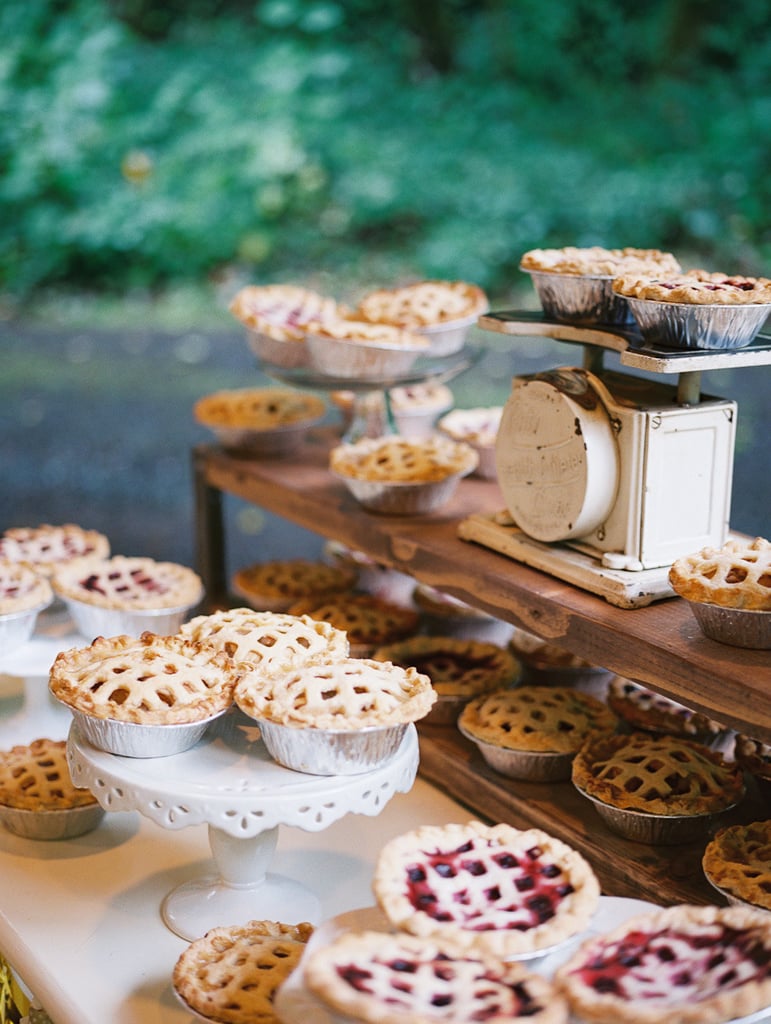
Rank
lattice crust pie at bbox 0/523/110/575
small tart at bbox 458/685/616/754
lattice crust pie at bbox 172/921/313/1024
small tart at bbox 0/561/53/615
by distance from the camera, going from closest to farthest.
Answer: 1. lattice crust pie at bbox 172/921/313/1024
2. small tart at bbox 458/685/616/754
3. small tart at bbox 0/561/53/615
4. lattice crust pie at bbox 0/523/110/575

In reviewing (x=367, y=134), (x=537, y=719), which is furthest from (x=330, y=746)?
(x=367, y=134)

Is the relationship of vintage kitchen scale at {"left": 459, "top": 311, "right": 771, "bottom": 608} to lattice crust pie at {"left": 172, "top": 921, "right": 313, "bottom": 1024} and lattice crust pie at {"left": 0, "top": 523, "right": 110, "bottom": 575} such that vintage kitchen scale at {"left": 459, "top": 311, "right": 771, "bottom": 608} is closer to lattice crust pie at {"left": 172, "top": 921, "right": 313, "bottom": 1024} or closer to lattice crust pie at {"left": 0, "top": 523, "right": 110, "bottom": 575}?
lattice crust pie at {"left": 172, "top": 921, "right": 313, "bottom": 1024}

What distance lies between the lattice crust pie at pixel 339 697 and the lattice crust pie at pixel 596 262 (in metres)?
0.86

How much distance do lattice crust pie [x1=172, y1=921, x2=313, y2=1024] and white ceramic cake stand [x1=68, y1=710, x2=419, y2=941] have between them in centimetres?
15

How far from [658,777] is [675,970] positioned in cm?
79

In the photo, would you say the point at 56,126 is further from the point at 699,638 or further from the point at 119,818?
the point at 699,638

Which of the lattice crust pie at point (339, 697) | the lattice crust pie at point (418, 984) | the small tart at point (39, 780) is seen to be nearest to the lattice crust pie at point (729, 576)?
the lattice crust pie at point (339, 697)

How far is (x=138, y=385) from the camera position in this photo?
6410mm

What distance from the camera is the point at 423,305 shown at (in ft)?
10.3

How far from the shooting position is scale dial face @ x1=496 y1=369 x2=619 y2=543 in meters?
2.24

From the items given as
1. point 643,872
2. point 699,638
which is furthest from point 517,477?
point 643,872

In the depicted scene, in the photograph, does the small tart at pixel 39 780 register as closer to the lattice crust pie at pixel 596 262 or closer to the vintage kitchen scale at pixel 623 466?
the vintage kitchen scale at pixel 623 466

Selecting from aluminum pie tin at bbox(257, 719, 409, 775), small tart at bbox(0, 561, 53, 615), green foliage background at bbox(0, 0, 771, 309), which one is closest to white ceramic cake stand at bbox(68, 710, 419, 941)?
aluminum pie tin at bbox(257, 719, 409, 775)

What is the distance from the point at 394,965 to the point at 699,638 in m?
0.85
